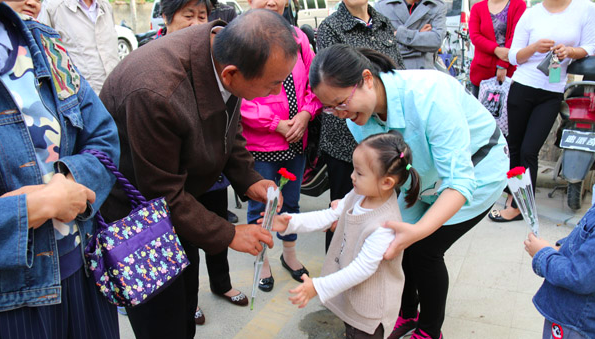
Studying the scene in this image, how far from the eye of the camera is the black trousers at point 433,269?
201 centimetres

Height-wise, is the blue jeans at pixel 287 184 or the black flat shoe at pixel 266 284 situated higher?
the blue jeans at pixel 287 184

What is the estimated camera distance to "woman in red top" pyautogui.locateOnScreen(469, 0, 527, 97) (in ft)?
13.2

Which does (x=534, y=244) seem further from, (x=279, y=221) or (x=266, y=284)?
(x=266, y=284)

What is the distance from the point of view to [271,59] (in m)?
1.52

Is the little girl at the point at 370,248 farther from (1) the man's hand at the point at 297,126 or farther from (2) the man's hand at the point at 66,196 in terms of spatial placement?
(1) the man's hand at the point at 297,126

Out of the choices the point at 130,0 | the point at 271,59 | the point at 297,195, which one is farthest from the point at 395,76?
the point at 130,0

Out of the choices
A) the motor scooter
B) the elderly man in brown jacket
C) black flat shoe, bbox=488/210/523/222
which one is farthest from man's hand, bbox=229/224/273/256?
the motor scooter

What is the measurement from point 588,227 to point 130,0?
78.7ft

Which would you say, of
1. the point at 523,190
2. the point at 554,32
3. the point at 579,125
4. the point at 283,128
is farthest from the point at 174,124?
the point at 579,125

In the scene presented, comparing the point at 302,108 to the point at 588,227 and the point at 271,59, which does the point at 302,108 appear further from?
the point at 588,227

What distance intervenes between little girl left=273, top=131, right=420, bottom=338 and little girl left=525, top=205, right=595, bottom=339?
1.63 ft

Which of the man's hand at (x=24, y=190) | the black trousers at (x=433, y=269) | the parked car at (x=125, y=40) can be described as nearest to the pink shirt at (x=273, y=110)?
the black trousers at (x=433, y=269)

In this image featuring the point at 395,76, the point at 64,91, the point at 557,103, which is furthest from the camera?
the point at 557,103

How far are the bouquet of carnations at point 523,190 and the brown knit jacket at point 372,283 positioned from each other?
1.47 ft
